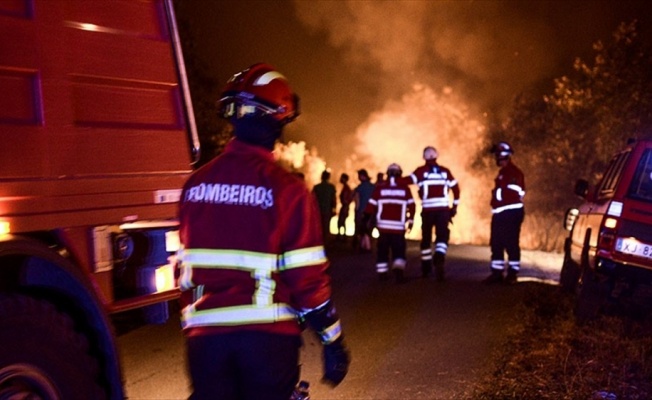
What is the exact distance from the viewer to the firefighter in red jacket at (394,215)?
37.8 feet

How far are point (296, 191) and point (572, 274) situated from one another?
8327 millimetres

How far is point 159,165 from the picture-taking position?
4590 mm

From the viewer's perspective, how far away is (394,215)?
11.6 meters

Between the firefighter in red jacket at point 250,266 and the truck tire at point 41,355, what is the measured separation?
0.85 metres

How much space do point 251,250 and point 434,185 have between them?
8881 mm

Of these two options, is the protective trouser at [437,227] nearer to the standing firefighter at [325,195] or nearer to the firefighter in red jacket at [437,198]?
the firefighter in red jacket at [437,198]

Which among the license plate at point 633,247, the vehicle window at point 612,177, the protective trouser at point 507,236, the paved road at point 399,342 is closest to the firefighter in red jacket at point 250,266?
the paved road at point 399,342

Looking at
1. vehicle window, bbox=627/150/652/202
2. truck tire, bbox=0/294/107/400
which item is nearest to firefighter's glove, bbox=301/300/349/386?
truck tire, bbox=0/294/107/400

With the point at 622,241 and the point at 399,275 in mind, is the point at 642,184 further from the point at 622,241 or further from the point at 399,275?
the point at 399,275

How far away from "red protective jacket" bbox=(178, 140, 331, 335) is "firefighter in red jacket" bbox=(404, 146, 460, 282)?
872 centimetres

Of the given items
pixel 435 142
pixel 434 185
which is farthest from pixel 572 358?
pixel 435 142


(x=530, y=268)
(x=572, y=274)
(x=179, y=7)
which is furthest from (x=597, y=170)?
(x=572, y=274)

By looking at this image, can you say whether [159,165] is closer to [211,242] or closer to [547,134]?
[211,242]

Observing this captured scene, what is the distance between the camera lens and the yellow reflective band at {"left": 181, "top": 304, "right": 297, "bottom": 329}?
9.16 ft
